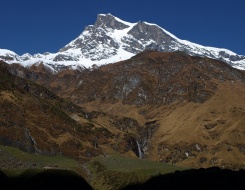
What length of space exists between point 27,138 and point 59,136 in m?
25.3

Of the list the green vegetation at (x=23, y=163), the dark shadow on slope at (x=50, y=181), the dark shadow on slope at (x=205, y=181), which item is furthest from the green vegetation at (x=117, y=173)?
the dark shadow on slope at (x=205, y=181)

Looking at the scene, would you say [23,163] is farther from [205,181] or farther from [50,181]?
[205,181]

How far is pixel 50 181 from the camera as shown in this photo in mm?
110000

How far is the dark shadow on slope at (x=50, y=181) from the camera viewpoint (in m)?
105

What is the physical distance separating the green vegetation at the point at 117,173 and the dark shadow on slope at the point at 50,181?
1298 cm

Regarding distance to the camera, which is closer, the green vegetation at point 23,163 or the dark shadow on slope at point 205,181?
the dark shadow on slope at point 205,181

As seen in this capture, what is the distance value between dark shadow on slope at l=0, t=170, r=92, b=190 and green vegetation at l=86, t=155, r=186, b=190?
1298 cm

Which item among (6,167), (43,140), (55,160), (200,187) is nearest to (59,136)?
(43,140)

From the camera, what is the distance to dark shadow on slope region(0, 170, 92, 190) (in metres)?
105

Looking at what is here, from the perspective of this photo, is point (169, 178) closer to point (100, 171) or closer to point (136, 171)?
point (136, 171)

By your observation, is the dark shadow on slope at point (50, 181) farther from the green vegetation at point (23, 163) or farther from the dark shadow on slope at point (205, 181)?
the dark shadow on slope at point (205, 181)

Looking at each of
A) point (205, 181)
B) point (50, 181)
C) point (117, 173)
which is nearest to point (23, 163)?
point (50, 181)

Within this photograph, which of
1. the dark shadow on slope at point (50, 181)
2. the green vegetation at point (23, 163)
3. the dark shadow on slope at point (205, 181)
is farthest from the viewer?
the green vegetation at point (23, 163)

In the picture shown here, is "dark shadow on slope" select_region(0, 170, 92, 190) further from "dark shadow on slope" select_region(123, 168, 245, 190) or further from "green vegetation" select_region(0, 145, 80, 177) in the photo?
"dark shadow on slope" select_region(123, 168, 245, 190)
